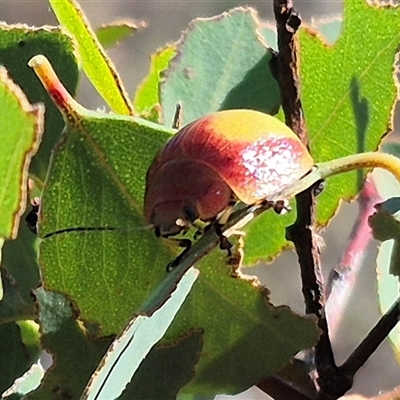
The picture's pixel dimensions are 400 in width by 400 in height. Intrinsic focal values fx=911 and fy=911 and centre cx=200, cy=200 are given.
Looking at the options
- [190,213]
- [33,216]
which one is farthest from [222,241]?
[33,216]

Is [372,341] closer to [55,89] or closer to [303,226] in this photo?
[303,226]

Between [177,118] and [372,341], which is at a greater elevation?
[177,118]

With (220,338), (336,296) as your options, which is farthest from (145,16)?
(220,338)

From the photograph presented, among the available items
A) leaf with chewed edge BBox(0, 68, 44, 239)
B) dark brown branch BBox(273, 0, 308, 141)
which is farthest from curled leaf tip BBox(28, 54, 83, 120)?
dark brown branch BBox(273, 0, 308, 141)

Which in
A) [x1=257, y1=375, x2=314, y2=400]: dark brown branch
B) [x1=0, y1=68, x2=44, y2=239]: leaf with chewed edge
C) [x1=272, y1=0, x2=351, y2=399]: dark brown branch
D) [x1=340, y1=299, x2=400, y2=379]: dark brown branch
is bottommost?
[x1=257, y1=375, x2=314, y2=400]: dark brown branch

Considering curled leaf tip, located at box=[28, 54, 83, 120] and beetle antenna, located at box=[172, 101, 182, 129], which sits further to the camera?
beetle antenna, located at box=[172, 101, 182, 129]

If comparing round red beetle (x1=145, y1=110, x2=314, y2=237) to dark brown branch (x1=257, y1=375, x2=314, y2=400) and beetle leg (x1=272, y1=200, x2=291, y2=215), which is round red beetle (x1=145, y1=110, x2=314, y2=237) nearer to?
beetle leg (x1=272, y1=200, x2=291, y2=215)

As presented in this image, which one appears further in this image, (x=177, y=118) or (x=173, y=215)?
(x=177, y=118)
